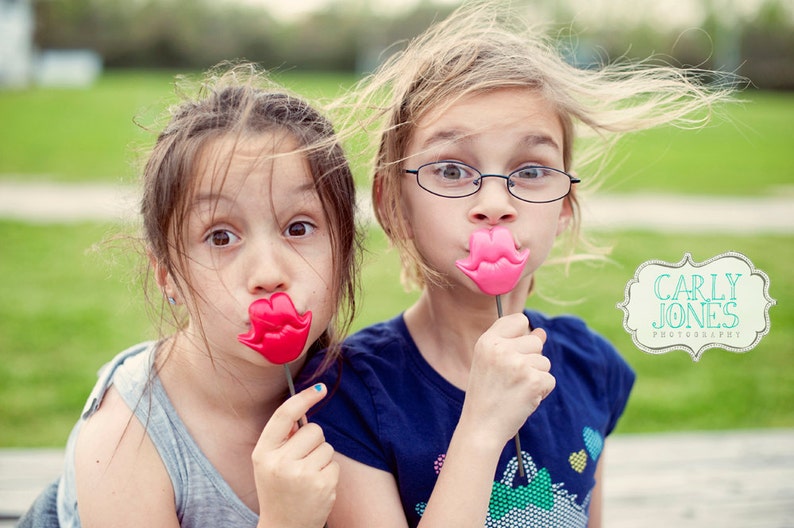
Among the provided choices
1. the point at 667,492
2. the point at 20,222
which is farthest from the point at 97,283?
the point at 667,492

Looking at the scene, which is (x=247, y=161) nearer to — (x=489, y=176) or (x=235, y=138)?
(x=235, y=138)

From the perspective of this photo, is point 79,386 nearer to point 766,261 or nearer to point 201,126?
point 201,126

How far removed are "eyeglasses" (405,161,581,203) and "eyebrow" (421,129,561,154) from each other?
0.14 feet

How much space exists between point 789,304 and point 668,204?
451 cm

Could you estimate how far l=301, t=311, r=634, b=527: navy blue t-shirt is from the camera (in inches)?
62.2

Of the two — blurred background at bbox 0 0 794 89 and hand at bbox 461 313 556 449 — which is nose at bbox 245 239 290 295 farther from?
blurred background at bbox 0 0 794 89

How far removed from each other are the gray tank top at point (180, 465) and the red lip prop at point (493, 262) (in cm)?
65

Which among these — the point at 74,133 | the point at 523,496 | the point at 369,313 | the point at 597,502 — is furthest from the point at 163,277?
the point at 74,133

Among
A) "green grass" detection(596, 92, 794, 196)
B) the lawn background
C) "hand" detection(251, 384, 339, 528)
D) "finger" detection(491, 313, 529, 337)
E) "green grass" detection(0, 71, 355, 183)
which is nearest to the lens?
"hand" detection(251, 384, 339, 528)

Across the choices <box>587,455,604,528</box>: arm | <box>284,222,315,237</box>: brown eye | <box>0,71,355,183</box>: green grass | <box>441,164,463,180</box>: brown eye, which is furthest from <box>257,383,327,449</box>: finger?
<box>587,455,604,528</box>: arm

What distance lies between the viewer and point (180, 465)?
1.58m

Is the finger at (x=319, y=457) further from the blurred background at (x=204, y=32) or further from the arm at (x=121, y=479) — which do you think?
the blurred background at (x=204, y=32)

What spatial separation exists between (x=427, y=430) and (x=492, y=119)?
2.04 ft

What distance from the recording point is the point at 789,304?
5547 millimetres
